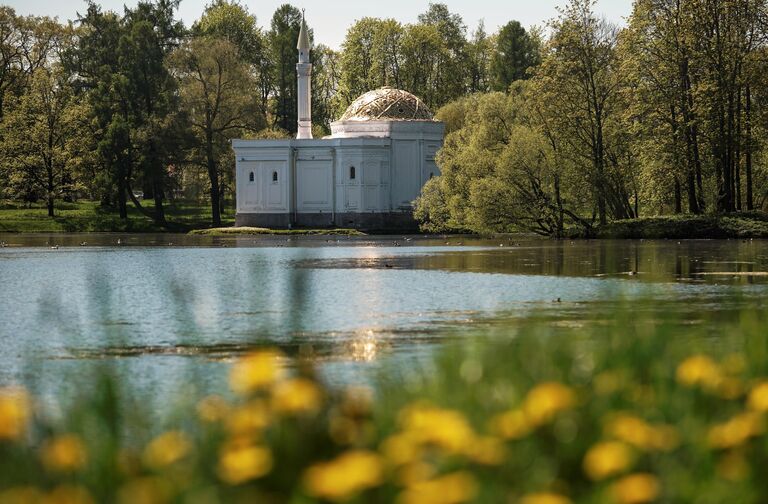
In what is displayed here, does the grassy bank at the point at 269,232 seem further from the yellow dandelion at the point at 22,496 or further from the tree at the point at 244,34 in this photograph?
the yellow dandelion at the point at 22,496

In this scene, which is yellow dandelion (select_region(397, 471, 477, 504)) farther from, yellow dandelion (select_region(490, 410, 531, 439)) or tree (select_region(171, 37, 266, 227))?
tree (select_region(171, 37, 266, 227))

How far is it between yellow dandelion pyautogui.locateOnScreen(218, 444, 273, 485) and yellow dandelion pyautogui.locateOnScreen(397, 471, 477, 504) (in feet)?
1.71

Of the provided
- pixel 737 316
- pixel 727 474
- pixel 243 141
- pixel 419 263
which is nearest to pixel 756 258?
pixel 419 263

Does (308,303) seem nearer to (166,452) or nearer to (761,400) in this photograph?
(761,400)

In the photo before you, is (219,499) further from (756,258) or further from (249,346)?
(756,258)

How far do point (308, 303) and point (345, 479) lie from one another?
1772 centimetres

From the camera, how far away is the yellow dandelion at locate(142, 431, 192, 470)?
5.01 meters

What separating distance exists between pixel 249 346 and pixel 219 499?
1060cm

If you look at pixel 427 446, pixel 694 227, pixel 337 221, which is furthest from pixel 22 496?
pixel 337 221

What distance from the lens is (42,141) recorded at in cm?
8100

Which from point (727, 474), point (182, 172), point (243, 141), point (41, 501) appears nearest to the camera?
point (41, 501)

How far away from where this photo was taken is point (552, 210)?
184 feet

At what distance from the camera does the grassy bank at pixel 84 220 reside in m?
77.8

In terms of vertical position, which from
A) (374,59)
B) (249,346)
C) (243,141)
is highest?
(374,59)
